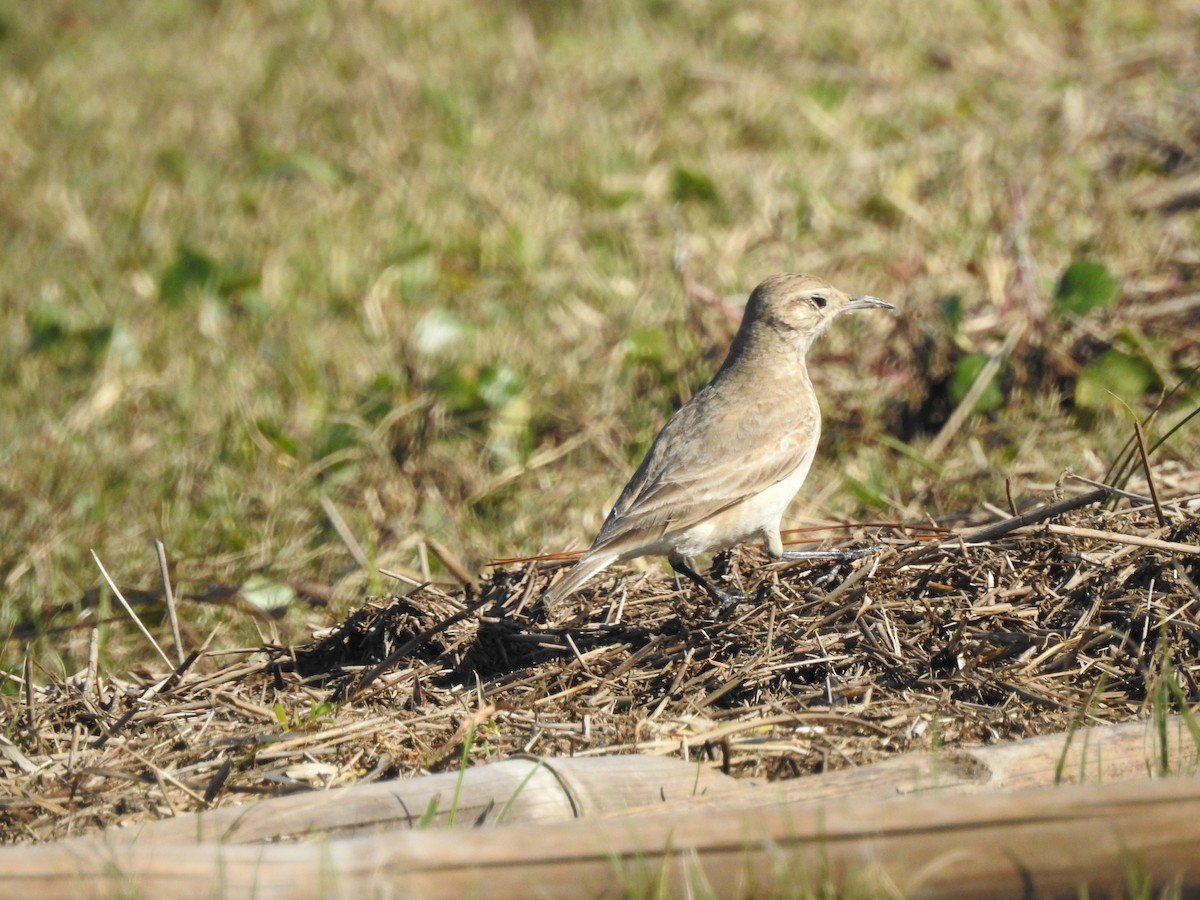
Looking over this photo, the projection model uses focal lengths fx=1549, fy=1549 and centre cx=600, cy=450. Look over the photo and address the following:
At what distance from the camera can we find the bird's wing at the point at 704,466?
560 centimetres

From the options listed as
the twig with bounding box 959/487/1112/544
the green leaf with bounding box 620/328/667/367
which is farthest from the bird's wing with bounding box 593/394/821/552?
the green leaf with bounding box 620/328/667/367

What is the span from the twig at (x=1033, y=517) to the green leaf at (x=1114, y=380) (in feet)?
7.10

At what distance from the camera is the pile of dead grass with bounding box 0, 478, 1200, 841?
4.33 metres

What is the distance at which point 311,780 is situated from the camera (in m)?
4.36

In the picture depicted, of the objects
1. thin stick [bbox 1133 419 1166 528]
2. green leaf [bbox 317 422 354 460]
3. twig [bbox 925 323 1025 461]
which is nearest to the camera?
thin stick [bbox 1133 419 1166 528]

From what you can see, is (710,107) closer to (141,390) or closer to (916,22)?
(916,22)

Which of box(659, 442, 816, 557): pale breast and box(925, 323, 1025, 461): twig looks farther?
box(925, 323, 1025, 461): twig

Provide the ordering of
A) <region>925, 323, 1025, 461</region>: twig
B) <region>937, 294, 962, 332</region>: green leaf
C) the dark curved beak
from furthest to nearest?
<region>937, 294, 962, 332</region>: green leaf → <region>925, 323, 1025, 461</region>: twig → the dark curved beak

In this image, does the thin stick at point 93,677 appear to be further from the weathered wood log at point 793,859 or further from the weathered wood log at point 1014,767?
the weathered wood log at point 1014,767

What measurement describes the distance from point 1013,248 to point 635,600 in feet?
12.3

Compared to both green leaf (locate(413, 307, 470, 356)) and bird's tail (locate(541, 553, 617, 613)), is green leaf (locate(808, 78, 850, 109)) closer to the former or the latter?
green leaf (locate(413, 307, 470, 356))

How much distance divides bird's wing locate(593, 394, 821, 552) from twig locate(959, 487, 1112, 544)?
3.19ft

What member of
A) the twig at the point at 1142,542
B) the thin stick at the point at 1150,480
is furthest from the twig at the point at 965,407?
the twig at the point at 1142,542

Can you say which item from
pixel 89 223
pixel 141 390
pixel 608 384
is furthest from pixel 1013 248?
pixel 89 223
